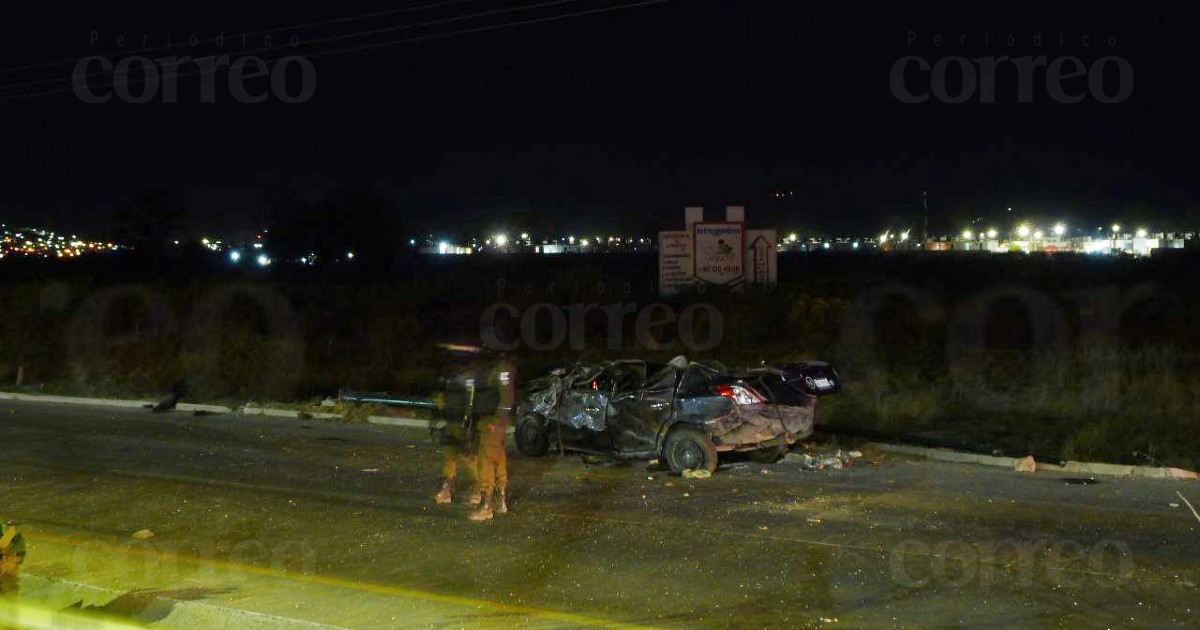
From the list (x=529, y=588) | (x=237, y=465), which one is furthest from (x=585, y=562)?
(x=237, y=465)

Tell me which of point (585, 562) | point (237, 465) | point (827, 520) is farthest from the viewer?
point (237, 465)

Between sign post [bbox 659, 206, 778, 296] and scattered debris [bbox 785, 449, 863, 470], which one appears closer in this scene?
scattered debris [bbox 785, 449, 863, 470]

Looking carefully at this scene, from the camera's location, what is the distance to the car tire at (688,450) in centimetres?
1356

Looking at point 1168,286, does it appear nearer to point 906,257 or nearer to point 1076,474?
point 906,257

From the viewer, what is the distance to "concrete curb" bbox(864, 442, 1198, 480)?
13484mm

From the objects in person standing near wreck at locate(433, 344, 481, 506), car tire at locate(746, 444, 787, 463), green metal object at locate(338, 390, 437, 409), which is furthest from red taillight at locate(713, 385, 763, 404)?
green metal object at locate(338, 390, 437, 409)

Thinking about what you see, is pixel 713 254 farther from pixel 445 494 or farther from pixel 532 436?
pixel 445 494

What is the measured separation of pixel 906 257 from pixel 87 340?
47.6m

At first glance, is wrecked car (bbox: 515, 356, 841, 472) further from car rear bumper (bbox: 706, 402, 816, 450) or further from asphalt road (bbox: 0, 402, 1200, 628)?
asphalt road (bbox: 0, 402, 1200, 628)

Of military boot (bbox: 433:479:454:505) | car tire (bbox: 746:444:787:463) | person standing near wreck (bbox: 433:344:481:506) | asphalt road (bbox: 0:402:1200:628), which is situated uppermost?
person standing near wreck (bbox: 433:344:481:506)

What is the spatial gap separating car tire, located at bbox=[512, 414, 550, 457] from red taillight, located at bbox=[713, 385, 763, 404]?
9.08ft

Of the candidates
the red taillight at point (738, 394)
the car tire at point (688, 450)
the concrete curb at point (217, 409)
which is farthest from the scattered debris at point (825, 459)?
the concrete curb at point (217, 409)

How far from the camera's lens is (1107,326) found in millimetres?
30250

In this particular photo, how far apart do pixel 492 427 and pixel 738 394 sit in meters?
3.77
